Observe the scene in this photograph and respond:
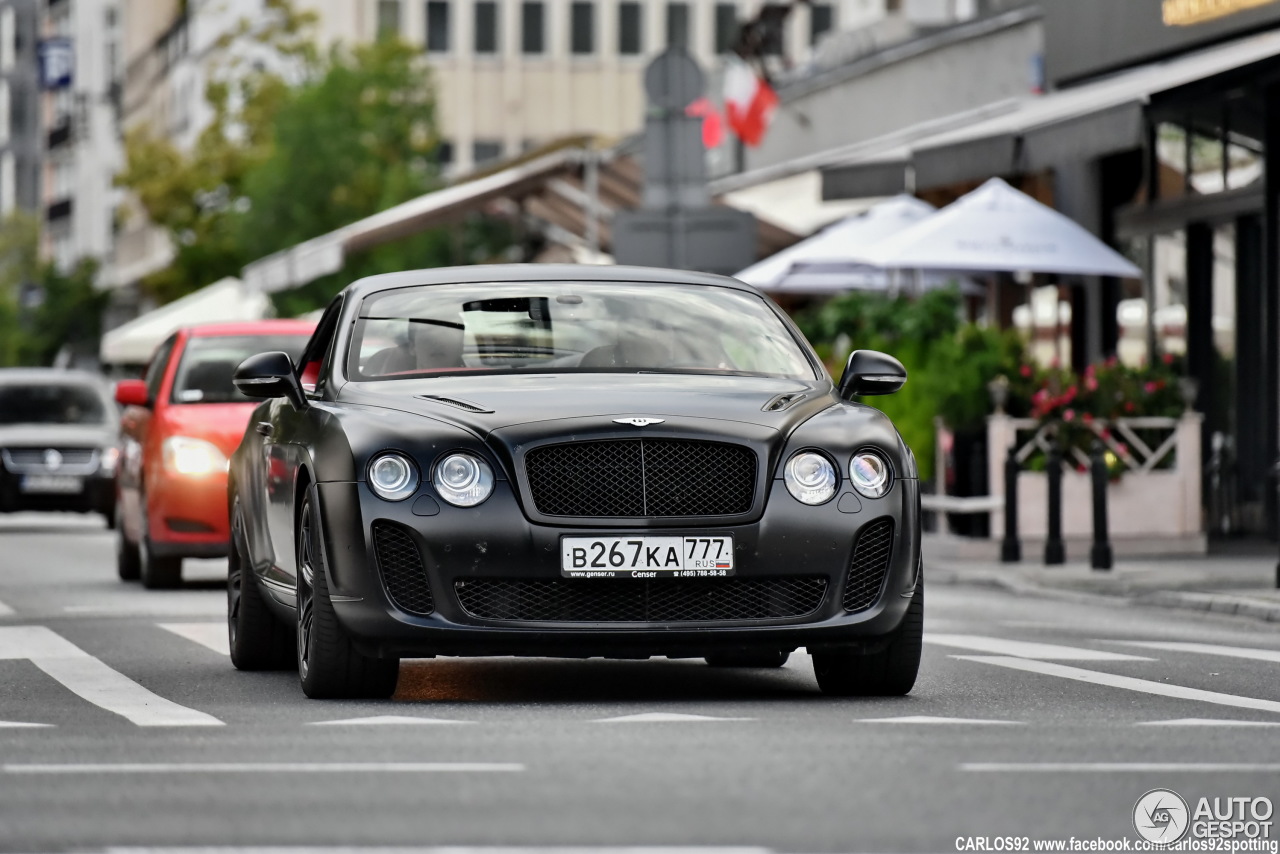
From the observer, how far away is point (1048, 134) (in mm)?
24078

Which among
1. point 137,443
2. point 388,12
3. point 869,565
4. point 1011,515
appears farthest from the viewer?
point 388,12

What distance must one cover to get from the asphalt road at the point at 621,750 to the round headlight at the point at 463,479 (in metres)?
0.69

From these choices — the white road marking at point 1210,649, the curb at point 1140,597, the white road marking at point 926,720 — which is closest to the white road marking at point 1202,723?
the white road marking at point 926,720

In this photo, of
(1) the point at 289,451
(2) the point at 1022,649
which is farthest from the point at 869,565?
(2) the point at 1022,649

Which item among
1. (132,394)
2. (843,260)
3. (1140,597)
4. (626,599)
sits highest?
(843,260)

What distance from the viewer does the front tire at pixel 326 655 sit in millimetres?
10219

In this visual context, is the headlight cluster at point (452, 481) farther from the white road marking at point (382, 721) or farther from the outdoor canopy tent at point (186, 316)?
the outdoor canopy tent at point (186, 316)

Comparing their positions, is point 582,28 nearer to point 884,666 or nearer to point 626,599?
point 884,666

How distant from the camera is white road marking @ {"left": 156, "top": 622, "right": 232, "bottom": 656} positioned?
1370 centimetres

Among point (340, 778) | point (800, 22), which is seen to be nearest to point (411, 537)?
point (340, 778)

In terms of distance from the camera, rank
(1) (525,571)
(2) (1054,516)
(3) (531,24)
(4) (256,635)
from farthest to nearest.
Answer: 1. (3) (531,24)
2. (2) (1054,516)
3. (4) (256,635)
4. (1) (525,571)

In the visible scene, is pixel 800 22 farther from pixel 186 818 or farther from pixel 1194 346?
pixel 186 818

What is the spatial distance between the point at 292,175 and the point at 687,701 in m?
47.0

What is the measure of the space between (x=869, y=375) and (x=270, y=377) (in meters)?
2.16
